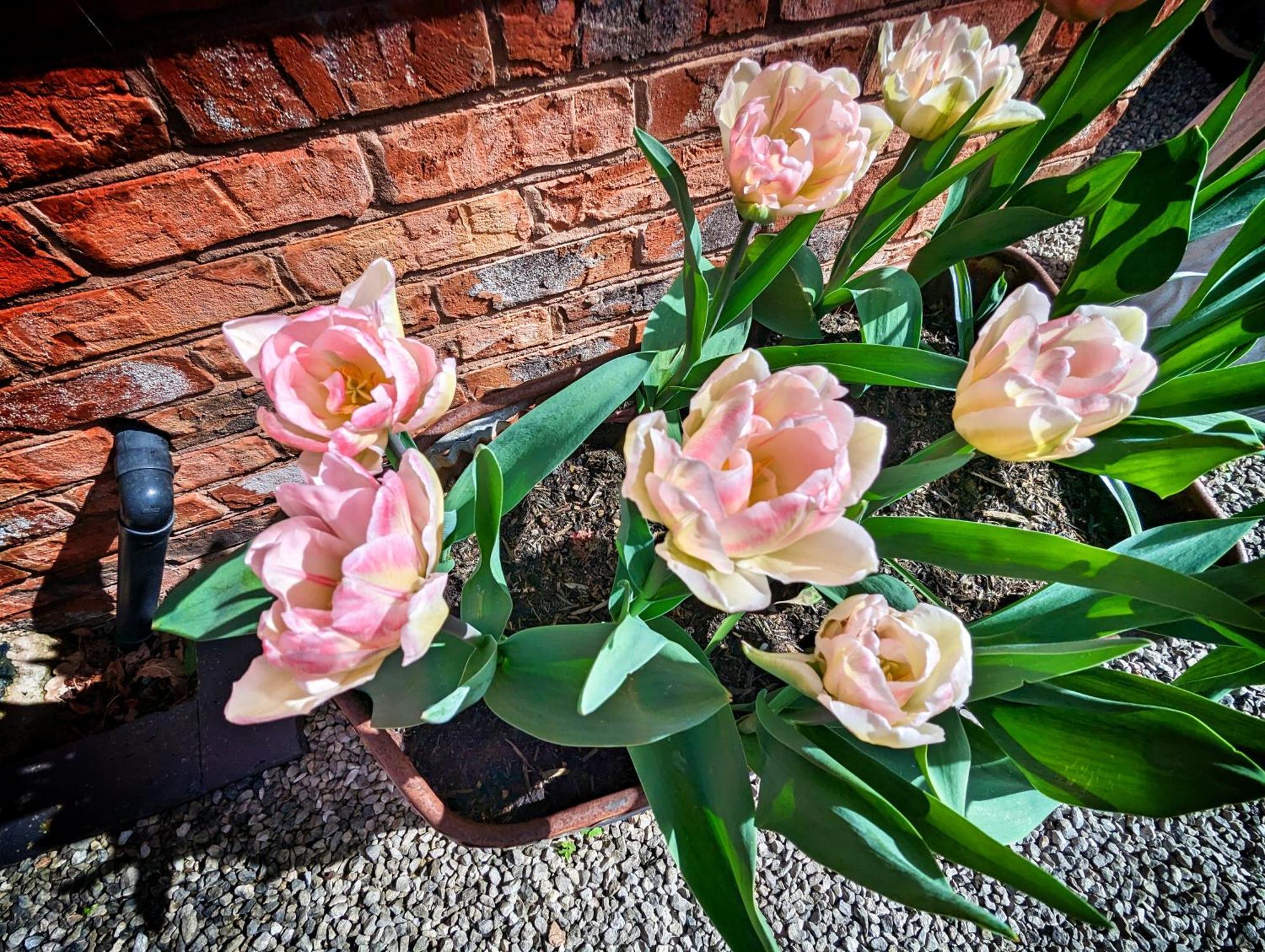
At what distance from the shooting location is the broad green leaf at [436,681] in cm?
50

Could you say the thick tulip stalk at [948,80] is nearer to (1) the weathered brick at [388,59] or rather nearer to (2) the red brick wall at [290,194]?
(2) the red brick wall at [290,194]

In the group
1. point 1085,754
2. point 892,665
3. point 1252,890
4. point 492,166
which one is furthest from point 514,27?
point 1252,890

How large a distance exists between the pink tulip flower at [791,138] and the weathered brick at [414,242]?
388 mm

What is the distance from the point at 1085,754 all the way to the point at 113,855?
3.93ft

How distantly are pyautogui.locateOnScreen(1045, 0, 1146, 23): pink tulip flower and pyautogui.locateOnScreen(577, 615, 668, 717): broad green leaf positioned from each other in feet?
2.38

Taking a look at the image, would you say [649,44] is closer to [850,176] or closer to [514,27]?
[514,27]

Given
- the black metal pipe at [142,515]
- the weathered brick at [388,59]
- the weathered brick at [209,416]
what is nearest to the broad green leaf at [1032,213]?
the weathered brick at [388,59]

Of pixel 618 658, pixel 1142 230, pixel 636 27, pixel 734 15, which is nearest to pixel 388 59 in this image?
pixel 636 27

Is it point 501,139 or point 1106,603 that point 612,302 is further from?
point 1106,603

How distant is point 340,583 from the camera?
1.31ft

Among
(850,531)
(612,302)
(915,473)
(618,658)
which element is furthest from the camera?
(612,302)

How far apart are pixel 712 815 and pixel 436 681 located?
0.89 feet

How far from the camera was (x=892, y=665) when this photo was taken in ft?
1.59

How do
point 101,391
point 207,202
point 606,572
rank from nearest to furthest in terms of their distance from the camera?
point 207,202 < point 101,391 < point 606,572
